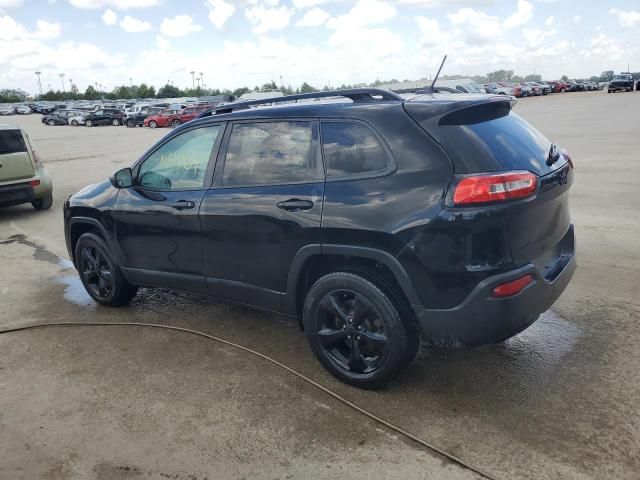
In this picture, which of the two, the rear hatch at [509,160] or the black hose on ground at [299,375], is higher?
the rear hatch at [509,160]

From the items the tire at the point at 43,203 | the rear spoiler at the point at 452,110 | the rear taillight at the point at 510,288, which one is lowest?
the tire at the point at 43,203

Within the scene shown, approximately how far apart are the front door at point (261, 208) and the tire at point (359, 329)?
0.31 metres

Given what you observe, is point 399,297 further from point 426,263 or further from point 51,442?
point 51,442

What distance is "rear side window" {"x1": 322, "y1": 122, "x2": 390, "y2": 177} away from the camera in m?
3.17

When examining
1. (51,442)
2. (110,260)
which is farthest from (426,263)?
(110,260)

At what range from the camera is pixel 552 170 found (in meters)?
3.24

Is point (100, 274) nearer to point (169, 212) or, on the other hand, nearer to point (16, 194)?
point (169, 212)

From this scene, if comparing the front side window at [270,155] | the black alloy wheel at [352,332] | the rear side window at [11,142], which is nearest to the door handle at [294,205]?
the front side window at [270,155]

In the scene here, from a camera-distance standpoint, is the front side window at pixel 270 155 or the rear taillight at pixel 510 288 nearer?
the rear taillight at pixel 510 288

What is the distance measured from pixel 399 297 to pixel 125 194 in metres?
2.59

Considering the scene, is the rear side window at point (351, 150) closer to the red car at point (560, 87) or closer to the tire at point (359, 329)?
the tire at point (359, 329)

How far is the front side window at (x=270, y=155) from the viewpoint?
348 cm

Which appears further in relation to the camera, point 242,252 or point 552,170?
point 242,252

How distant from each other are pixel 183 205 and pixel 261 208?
79 centimetres
